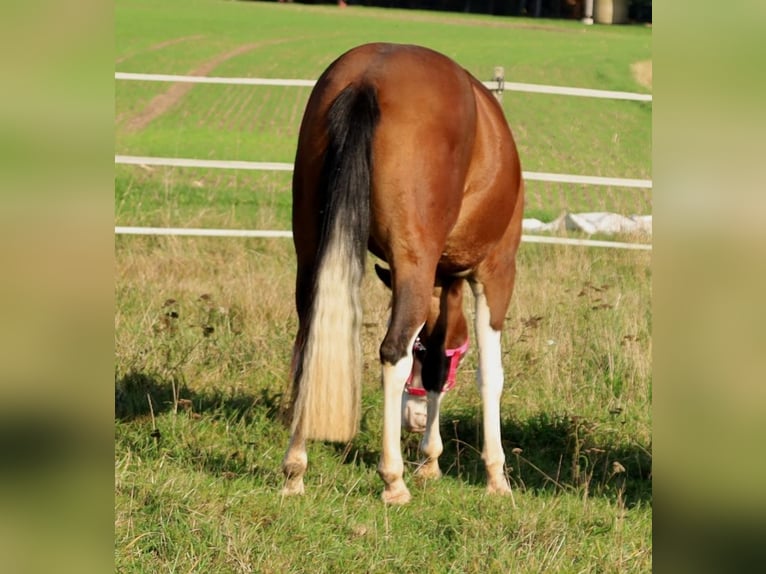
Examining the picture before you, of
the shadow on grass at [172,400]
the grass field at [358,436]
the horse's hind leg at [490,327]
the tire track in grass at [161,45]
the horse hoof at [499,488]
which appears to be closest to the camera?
the grass field at [358,436]

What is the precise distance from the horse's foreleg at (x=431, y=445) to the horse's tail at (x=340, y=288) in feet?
2.85

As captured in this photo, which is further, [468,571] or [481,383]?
[481,383]

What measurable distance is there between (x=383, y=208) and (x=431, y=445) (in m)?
1.25

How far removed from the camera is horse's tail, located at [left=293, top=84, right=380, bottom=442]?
143 inches

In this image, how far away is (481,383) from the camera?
182 inches

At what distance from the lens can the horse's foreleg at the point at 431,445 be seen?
4438 millimetres

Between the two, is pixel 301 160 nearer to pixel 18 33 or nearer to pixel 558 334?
pixel 558 334

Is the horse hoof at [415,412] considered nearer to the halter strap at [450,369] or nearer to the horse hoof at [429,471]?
the halter strap at [450,369]

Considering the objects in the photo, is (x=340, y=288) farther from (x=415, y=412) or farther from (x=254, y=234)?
(x=254, y=234)

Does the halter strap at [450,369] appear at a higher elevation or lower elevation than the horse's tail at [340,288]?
lower

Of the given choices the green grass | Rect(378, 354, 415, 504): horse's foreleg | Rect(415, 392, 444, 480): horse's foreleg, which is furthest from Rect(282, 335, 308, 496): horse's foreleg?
the green grass

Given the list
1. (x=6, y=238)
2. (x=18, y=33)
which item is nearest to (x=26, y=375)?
(x=6, y=238)

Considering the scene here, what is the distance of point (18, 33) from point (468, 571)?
9.13 feet

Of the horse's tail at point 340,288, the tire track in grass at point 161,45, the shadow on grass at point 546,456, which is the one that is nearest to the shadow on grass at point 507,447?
the shadow on grass at point 546,456
